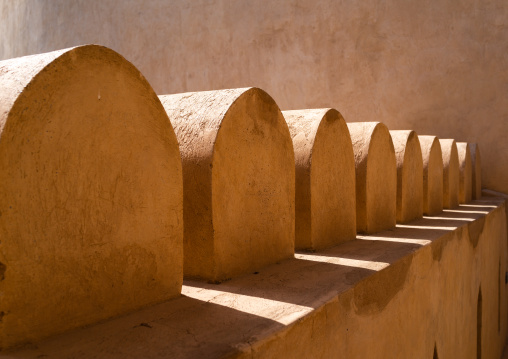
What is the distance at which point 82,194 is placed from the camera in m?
1.45


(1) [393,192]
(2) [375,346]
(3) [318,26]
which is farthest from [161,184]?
(3) [318,26]

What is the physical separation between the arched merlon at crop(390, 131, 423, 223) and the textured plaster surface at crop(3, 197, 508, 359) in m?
0.18

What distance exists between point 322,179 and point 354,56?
5.48 m

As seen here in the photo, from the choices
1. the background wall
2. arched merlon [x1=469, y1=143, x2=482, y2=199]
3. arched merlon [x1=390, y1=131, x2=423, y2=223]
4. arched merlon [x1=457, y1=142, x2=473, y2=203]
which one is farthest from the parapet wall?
the background wall

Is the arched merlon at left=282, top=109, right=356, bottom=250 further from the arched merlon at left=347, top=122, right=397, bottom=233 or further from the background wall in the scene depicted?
the background wall

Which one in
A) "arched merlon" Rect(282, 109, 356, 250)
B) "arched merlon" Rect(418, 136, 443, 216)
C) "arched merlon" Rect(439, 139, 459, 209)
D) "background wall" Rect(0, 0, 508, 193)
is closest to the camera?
"arched merlon" Rect(282, 109, 356, 250)

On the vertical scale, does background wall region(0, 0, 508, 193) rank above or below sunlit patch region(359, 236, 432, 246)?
above

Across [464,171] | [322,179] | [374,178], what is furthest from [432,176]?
[322,179]

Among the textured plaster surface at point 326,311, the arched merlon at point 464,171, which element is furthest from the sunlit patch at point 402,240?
the arched merlon at point 464,171

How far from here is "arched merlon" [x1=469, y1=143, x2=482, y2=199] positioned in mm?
6527

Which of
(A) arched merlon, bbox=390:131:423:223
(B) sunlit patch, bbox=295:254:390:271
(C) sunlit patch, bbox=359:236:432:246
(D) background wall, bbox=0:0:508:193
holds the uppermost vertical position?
(D) background wall, bbox=0:0:508:193

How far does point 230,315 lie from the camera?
157 centimetres

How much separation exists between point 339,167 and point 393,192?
95 centimetres

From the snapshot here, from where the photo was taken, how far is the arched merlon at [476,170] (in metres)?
6.53
